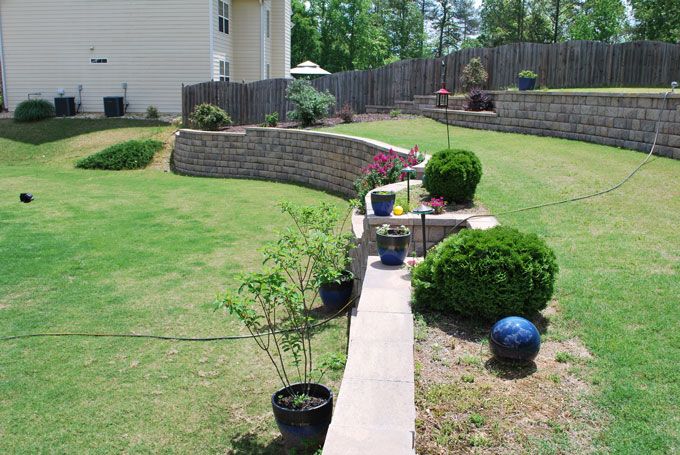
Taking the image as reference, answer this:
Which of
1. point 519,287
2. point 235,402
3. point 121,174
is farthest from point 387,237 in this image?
point 121,174

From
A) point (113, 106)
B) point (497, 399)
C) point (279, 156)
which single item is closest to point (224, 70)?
point (113, 106)

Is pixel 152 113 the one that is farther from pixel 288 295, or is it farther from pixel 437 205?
pixel 288 295

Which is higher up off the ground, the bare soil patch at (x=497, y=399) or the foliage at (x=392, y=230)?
the foliage at (x=392, y=230)

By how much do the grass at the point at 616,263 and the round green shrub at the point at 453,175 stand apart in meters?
0.39

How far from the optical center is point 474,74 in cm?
1716

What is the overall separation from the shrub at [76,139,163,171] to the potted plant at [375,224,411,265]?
13.4m

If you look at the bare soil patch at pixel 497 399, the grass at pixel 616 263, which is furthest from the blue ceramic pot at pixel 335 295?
the bare soil patch at pixel 497 399

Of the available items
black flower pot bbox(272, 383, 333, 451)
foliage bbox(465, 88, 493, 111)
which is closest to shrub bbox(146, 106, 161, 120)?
foliage bbox(465, 88, 493, 111)

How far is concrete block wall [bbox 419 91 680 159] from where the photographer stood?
33.2 feet

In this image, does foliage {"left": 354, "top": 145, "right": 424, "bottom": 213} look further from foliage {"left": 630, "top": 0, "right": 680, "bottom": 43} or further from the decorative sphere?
foliage {"left": 630, "top": 0, "right": 680, "bottom": 43}

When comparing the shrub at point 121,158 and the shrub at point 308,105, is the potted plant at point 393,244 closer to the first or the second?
the shrub at point 308,105

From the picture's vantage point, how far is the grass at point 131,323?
4293 mm

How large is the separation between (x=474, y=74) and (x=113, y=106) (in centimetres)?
1309

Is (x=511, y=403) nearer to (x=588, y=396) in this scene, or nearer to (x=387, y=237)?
(x=588, y=396)
